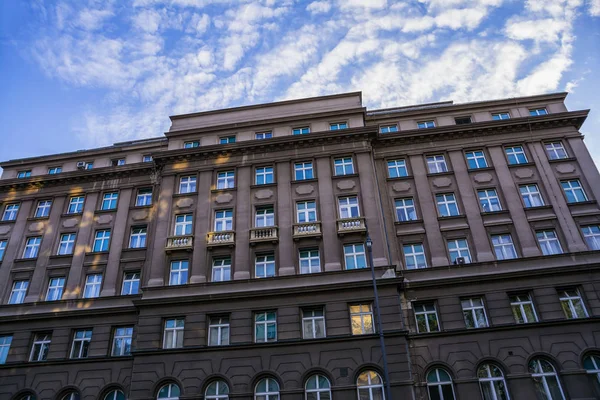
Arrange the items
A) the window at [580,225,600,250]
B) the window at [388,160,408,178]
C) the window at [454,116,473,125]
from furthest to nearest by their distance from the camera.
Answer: the window at [454,116,473,125] < the window at [388,160,408,178] < the window at [580,225,600,250]

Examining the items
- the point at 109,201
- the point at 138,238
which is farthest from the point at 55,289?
the point at 109,201

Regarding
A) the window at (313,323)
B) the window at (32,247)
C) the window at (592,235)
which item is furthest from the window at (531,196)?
the window at (32,247)

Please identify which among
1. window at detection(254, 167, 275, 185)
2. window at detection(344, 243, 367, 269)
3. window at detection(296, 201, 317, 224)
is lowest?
window at detection(344, 243, 367, 269)

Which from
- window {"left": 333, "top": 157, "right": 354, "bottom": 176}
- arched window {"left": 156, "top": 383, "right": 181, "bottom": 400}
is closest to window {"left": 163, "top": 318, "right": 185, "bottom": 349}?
arched window {"left": 156, "top": 383, "right": 181, "bottom": 400}

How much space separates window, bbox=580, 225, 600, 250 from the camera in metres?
26.6

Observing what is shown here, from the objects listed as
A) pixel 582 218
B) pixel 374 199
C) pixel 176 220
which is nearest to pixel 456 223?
pixel 374 199

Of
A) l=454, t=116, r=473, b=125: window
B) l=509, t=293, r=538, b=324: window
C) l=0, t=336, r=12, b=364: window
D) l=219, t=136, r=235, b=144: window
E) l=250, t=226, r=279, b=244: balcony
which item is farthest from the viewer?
l=219, t=136, r=235, b=144: window

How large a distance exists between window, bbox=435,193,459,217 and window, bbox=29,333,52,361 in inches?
1065

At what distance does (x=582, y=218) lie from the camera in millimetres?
27484

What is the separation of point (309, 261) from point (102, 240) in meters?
15.6

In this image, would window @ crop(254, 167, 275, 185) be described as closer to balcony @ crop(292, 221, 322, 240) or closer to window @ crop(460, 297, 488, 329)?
balcony @ crop(292, 221, 322, 240)

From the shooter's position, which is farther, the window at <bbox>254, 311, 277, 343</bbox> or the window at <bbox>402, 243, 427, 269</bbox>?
the window at <bbox>402, 243, 427, 269</bbox>

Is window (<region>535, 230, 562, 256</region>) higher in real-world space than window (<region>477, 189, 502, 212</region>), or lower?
lower

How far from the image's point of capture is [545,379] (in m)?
22.7
